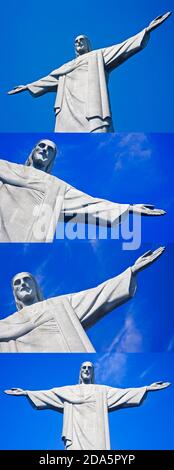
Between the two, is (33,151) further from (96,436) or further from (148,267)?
(96,436)

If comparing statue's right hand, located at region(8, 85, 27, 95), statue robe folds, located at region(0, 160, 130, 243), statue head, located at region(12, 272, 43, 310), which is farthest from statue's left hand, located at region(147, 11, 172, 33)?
statue head, located at region(12, 272, 43, 310)

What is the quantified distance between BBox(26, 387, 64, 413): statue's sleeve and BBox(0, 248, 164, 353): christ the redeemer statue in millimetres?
417

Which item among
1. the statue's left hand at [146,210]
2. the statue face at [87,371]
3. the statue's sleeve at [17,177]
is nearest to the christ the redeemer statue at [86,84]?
the statue's sleeve at [17,177]

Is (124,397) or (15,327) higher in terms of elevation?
(15,327)

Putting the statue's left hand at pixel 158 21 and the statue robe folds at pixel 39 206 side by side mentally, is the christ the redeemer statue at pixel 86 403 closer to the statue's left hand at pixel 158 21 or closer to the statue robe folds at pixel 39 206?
the statue robe folds at pixel 39 206

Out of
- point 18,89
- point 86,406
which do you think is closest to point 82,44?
point 18,89

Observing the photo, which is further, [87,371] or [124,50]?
[124,50]

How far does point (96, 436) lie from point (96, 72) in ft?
12.4

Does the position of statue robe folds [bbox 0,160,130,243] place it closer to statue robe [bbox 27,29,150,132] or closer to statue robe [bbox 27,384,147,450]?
statue robe [bbox 27,29,150,132]

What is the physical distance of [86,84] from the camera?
14547mm

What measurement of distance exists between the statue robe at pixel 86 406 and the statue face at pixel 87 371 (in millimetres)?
58

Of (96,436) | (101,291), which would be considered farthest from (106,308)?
(96,436)

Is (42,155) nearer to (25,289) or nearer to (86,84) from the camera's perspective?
(86,84)

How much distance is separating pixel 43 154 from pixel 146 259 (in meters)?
1.52
